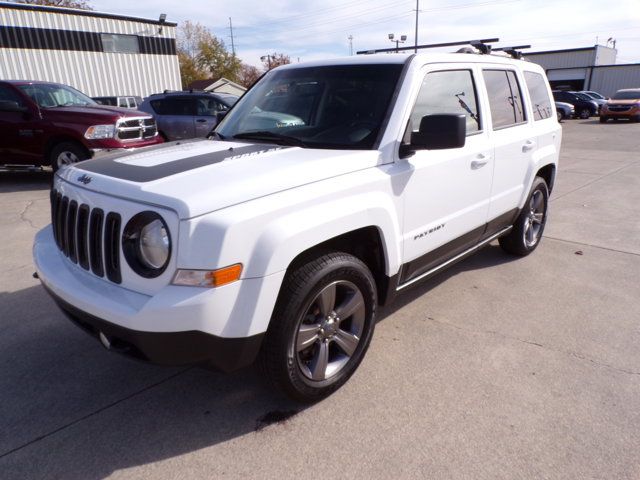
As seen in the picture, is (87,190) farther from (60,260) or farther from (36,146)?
(36,146)

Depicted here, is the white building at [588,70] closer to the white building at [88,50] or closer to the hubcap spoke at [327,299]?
the white building at [88,50]

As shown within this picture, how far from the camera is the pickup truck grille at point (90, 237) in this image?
2.27 m

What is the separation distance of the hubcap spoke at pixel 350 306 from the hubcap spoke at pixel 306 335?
168 mm

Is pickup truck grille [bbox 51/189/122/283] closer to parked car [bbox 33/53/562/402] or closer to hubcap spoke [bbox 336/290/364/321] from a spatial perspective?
parked car [bbox 33/53/562/402]

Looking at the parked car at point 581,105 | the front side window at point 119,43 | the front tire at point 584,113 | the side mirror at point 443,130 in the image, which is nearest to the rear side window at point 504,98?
the side mirror at point 443,130

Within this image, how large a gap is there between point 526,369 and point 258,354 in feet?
5.72

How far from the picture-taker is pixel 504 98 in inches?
161

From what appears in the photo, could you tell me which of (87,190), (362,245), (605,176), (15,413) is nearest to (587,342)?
(362,245)

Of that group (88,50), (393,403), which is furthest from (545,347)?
(88,50)

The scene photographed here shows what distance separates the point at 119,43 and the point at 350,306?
25.4m

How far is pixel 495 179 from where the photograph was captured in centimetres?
390

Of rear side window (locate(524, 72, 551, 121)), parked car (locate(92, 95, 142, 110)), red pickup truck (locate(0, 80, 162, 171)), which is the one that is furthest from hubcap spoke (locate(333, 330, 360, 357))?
parked car (locate(92, 95, 142, 110))

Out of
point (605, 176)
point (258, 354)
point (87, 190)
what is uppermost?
Answer: point (87, 190)

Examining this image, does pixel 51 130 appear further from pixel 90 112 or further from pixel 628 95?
pixel 628 95
